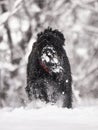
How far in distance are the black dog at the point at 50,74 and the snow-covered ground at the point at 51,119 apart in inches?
61.3

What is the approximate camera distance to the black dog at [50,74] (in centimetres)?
706

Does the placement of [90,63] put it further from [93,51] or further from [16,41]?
[16,41]

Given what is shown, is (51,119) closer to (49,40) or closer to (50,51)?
(50,51)

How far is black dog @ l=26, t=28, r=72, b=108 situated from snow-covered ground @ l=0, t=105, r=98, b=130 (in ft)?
5.11

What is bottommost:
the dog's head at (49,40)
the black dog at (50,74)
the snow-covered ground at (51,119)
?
the snow-covered ground at (51,119)

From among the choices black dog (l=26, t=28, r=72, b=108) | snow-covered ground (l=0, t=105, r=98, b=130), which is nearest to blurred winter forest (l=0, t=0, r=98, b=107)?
black dog (l=26, t=28, r=72, b=108)

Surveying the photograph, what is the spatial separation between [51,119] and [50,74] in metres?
2.31

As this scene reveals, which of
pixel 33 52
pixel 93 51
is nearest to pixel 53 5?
pixel 93 51

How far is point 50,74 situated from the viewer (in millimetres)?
7094

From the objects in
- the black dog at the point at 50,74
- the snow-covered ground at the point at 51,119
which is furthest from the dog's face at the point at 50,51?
the snow-covered ground at the point at 51,119

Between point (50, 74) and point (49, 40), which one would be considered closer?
point (50, 74)

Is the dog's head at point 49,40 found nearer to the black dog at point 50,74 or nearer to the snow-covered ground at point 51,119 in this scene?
the black dog at point 50,74

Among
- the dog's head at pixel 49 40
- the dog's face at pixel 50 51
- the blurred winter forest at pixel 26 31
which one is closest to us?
the dog's face at pixel 50 51

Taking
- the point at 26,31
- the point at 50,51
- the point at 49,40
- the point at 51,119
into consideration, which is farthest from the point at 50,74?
the point at 26,31
